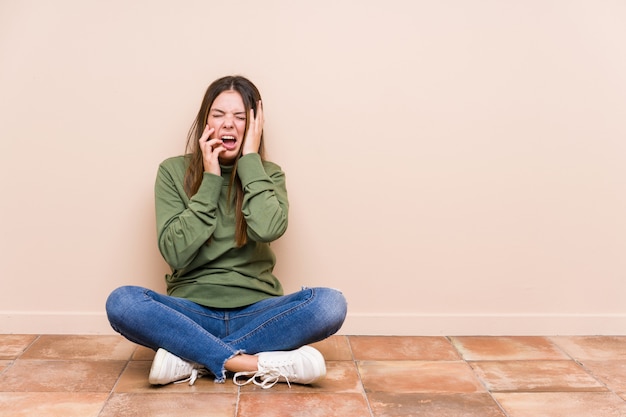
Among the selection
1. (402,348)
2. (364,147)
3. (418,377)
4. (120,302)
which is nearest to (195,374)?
(120,302)

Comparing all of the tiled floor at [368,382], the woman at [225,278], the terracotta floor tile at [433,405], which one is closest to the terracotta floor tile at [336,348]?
the tiled floor at [368,382]

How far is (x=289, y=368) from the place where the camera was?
82.5 inches

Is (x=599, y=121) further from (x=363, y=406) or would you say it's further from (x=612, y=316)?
(x=363, y=406)

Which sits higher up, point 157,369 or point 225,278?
point 225,278

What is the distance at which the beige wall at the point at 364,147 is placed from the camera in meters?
2.51

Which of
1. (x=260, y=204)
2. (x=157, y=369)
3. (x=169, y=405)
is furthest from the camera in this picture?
→ (x=260, y=204)

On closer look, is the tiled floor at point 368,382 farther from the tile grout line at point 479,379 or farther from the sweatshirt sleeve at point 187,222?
the sweatshirt sleeve at point 187,222

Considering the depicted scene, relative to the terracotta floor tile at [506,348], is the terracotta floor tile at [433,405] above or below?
above

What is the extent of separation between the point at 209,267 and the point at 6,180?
803 mm

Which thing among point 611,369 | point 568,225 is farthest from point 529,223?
point 611,369

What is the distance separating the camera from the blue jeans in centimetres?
209

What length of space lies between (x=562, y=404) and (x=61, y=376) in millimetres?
1391

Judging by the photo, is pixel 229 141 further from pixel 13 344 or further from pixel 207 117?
pixel 13 344

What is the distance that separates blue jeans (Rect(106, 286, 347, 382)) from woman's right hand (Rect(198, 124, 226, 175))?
0.40 meters
